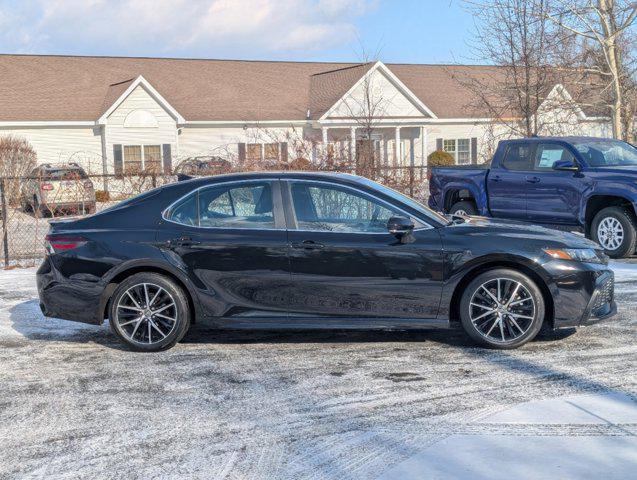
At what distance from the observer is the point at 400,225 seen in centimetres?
699

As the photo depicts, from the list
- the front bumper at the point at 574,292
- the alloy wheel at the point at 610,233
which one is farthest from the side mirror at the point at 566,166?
the front bumper at the point at 574,292

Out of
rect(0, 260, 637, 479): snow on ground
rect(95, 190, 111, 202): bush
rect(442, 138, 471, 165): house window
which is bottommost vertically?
rect(0, 260, 637, 479): snow on ground

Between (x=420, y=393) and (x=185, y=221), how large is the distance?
108 inches

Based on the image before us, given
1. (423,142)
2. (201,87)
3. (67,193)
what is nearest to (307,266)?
(67,193)

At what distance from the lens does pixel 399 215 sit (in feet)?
23.6

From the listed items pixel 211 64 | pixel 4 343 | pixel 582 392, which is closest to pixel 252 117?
pixel 211 64

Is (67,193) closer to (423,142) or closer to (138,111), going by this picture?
(138,111)

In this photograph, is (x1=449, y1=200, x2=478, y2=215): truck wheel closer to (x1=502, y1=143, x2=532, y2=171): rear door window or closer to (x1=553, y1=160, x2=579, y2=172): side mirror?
(x1=502, y1=143, x2=532, y2=171): rear door window

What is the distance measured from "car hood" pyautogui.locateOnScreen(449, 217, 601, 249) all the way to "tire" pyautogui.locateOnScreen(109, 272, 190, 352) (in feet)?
8.32

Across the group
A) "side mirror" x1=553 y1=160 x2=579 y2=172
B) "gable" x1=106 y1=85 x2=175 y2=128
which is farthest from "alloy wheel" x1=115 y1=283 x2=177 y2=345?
"gable" x1=106 y1=85 x2=175 y2=128

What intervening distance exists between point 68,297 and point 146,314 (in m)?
0.74

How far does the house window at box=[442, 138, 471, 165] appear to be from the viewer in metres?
40.4

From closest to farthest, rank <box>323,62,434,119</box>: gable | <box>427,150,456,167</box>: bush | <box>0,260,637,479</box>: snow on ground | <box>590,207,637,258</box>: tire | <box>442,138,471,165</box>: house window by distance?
1. <box>0,260,637,479</box>: snow on ground
2. <box>590,207,637,258</box>: tire
3. <box>323,62,434,119</box>: gable
4. <box>427,150,456,167</box>: bush
5. <box>442,138,471,165</box>: house window

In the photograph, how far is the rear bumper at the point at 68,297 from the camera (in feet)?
23.9
